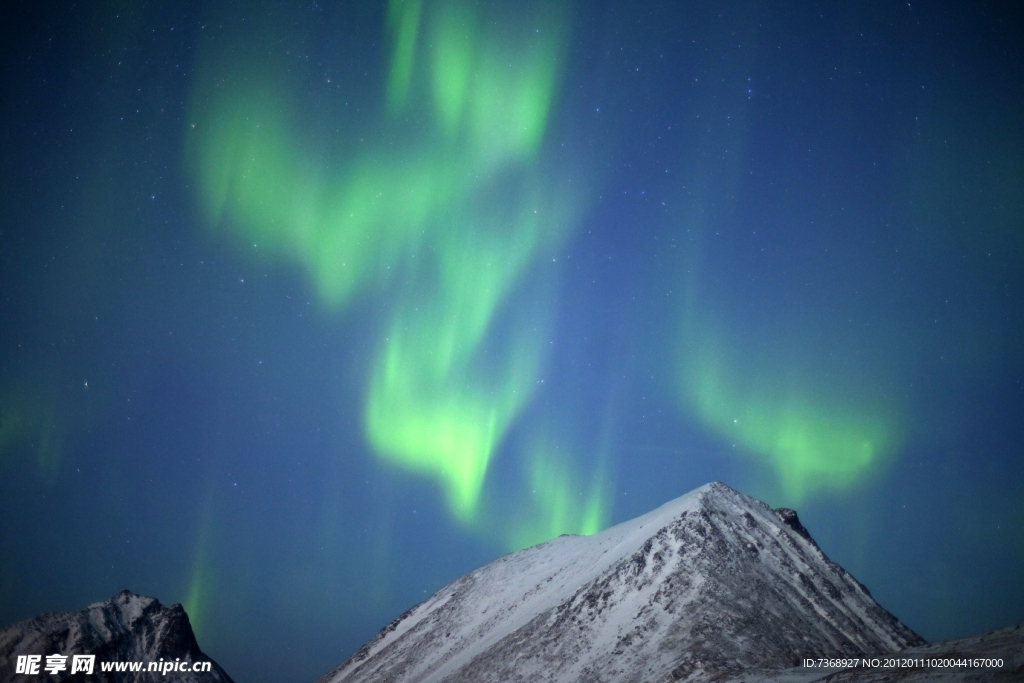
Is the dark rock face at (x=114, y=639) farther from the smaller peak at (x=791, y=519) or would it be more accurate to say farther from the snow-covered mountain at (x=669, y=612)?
the smaller peak at (x=791, y=519)

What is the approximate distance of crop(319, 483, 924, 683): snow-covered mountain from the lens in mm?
47375

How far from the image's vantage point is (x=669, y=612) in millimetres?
52281

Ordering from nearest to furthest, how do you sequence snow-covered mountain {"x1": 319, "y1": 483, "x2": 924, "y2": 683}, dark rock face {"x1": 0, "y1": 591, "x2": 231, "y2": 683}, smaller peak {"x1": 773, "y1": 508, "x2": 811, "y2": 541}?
snow-covered mountain {"x1": 319, "y1": 483, "x2": 924, "y2": 683}
smaller peak {"x1": 773, "y1": 508, "x2": 811, "y2": 541}
dark rock face {"x1": 0, "y1": 591, "x2": 231, "y2": 683}

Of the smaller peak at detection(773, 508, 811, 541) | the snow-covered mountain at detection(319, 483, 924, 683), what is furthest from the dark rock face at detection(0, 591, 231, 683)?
the smaller peak at detection(773, 508, 811, 541)

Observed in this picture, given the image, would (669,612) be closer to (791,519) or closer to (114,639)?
(791,519)

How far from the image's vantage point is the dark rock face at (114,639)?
9331 centimetres

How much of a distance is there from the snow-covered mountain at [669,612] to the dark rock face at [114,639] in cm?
4400

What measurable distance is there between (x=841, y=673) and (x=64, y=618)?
4656 inches

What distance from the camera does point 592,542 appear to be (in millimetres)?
85062

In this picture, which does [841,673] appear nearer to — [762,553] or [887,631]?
[762,553]

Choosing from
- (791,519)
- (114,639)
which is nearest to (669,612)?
(791,519)

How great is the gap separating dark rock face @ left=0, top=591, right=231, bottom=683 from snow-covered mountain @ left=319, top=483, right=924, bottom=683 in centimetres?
4400

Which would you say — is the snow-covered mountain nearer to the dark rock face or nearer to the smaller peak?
the smaller peak

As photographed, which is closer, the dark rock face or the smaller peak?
the smaller peak
